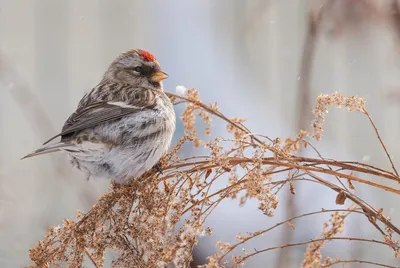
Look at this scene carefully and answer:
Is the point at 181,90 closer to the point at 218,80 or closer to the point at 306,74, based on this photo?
the point at 306,74

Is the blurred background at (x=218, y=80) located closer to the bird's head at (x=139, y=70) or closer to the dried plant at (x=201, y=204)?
the bird's head at (x=139, y=70)

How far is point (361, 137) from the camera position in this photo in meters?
3.10

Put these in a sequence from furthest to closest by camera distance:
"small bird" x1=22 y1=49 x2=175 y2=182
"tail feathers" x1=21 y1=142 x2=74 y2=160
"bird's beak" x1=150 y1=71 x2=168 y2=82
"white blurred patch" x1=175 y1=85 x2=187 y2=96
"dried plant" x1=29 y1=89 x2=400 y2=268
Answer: "bird's beak" x1=150 y1=71 x2=168 y2=82, "small bird" x1=22 y1=49 x2=175 y2=182, "tail feathers" x1=21 y1=142 x2=74 y2=160, "white blurred patch" x1=175 y1=85 x2=187 y2=96, "dried plant" x1=29 y1=89 x2=400 y2=268

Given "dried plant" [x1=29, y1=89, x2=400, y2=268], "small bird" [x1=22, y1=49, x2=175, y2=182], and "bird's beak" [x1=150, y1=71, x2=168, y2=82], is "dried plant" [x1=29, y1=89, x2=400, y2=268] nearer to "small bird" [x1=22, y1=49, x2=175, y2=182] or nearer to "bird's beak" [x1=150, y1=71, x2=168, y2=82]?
"small bird" [x1=22, y1=49, x2=175, y2=182]

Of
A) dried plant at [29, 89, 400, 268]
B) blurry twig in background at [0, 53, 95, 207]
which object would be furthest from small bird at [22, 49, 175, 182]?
dried plant at [29, 89, 400, 268]

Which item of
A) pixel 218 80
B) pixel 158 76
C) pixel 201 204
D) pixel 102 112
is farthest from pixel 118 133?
pixel 218 80

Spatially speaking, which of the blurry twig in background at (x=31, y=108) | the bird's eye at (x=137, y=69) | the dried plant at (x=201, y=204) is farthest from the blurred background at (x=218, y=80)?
the dried plant at (x=201, y=204)

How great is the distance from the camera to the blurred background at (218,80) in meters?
2.27

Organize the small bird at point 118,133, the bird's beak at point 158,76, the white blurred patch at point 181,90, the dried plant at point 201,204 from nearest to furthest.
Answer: the dried plant at point 201,204 < the white blurred patch at point 181,90 < the small bird at point 118,133 < the bird's beak at point 158,76

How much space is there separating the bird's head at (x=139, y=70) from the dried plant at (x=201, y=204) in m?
0.78

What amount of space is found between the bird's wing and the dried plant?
510mm

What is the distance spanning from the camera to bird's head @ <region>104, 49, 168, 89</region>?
2.23 m

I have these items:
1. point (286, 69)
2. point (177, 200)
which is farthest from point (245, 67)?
point (177, 200)

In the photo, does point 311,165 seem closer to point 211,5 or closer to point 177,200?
point 177,200
